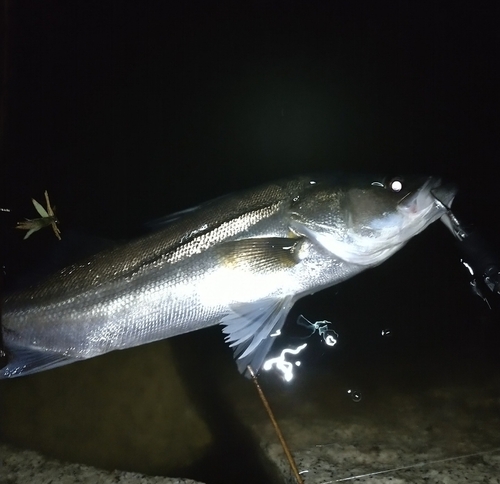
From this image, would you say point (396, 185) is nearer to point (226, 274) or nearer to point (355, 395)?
point (226, 274)

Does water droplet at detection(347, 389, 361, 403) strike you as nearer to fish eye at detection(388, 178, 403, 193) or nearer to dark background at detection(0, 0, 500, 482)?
dark background at detection(0, 0, 500, 482)

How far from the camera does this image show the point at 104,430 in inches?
100

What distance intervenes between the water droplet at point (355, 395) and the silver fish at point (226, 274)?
2.89 feet

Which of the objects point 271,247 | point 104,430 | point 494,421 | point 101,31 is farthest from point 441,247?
point 101,31

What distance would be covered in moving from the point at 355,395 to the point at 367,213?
129 centimetres

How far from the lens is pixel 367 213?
200 cm

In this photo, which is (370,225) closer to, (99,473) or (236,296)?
(236,296)

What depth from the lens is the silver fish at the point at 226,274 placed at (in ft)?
6.56

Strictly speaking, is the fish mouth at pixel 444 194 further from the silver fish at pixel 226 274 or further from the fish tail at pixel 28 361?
the fish tail at pixel 28 361

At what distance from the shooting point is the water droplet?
2.52 m

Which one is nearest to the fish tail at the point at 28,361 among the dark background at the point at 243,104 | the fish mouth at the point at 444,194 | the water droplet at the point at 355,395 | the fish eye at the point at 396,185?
the dark background at the point at 243,104

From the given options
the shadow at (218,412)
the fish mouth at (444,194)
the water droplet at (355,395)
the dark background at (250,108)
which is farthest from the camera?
the dark background at (250,108)

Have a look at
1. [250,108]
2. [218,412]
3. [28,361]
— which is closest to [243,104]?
[250,108]

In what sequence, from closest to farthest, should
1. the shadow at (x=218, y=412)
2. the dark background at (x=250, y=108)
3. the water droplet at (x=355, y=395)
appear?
1. the shadow at (x=218, y=412)
2. the water droplet at (x=355, y=395)
3. the dark background at (x=250, y=108)
